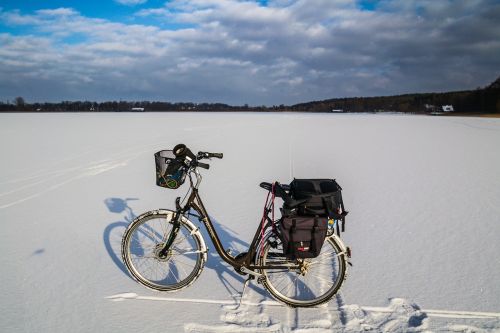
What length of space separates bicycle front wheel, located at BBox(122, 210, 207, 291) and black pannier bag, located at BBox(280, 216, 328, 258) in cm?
81

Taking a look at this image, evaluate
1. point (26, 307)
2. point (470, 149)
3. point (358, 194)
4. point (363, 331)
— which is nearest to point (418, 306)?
point (363, 331)

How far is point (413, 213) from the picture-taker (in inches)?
220

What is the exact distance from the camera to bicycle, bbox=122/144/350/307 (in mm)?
2934

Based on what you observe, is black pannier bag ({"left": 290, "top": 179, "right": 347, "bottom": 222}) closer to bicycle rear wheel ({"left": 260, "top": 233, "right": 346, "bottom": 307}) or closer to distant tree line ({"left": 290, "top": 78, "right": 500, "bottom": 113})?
bicycle rear wheel ({"left": 260, "top": 233, "right": 346, "bottom": 307})

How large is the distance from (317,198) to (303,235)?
0.31 metres

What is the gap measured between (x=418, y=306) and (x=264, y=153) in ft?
31.5

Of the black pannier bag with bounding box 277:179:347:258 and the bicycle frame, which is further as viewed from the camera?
the bicycle frame

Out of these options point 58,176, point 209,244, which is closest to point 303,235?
point 209,244

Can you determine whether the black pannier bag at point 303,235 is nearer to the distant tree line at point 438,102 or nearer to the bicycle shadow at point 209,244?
the bicycle shadow at point 209,244

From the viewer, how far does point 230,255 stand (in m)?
3.17

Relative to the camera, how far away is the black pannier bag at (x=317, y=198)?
2.67 m

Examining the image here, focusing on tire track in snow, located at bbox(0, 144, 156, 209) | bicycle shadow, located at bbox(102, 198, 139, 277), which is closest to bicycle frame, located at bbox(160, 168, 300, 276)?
bicycle shadow, located at bbox(102, 198, 139, 277)

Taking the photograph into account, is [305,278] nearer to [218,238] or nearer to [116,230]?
[218,238]

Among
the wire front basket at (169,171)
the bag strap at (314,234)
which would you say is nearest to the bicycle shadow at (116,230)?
the wire front basket at (169,171)
